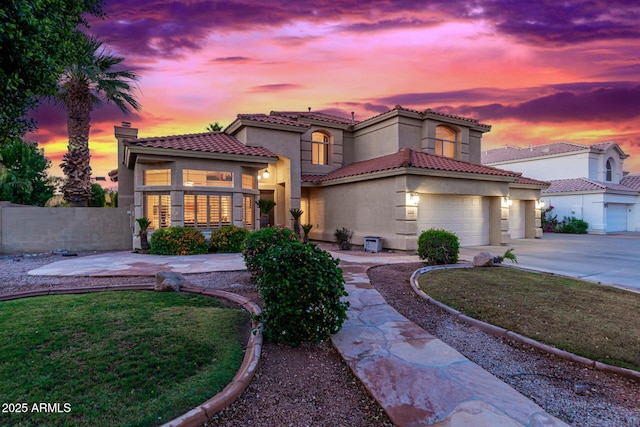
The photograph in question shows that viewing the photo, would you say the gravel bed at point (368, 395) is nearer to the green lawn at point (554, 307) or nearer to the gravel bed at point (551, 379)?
the gravel bed at point (551, 379)

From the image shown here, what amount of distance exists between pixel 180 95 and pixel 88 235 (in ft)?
26.4

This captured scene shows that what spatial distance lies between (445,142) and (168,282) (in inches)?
679

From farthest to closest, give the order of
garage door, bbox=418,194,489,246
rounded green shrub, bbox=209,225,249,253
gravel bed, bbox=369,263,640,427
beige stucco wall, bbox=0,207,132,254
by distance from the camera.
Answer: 1. garage door, bbox=418,194,489,246
2. beige stucco wall, bbox=0,207,132,254
3. rounded green shrub, bbox=209,225,249,253
4. gravel bed, bbox=369,263,640,427

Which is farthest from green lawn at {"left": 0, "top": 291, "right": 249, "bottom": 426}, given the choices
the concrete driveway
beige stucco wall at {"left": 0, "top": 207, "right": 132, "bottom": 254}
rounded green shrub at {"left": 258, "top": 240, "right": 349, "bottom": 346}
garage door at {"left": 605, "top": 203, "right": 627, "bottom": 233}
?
garage door at {"left": 605, "top": 203, "right": 627, "bottom": 233}

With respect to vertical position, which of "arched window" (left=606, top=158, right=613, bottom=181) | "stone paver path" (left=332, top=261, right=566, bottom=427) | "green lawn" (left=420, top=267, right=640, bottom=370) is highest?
"arched window" (left=606, top=158, right=613, bottom=181)

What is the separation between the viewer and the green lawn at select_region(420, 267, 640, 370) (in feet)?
13.8

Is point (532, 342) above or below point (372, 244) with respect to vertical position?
below

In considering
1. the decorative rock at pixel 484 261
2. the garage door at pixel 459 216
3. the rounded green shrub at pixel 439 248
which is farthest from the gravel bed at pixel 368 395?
the garage door at pixel 459 216

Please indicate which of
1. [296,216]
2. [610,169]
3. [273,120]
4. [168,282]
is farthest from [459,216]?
[610,169]

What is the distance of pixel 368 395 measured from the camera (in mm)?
3162

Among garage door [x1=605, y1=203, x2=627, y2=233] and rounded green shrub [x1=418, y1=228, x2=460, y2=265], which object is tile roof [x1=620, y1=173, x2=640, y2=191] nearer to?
garage door [x1=605, y1=203, x2=627, y2=233]

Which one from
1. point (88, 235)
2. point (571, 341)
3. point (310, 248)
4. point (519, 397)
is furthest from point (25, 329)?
point (88, 235)

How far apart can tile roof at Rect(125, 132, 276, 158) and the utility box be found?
602cm

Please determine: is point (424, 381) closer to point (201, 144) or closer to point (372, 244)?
point (372, 244)
